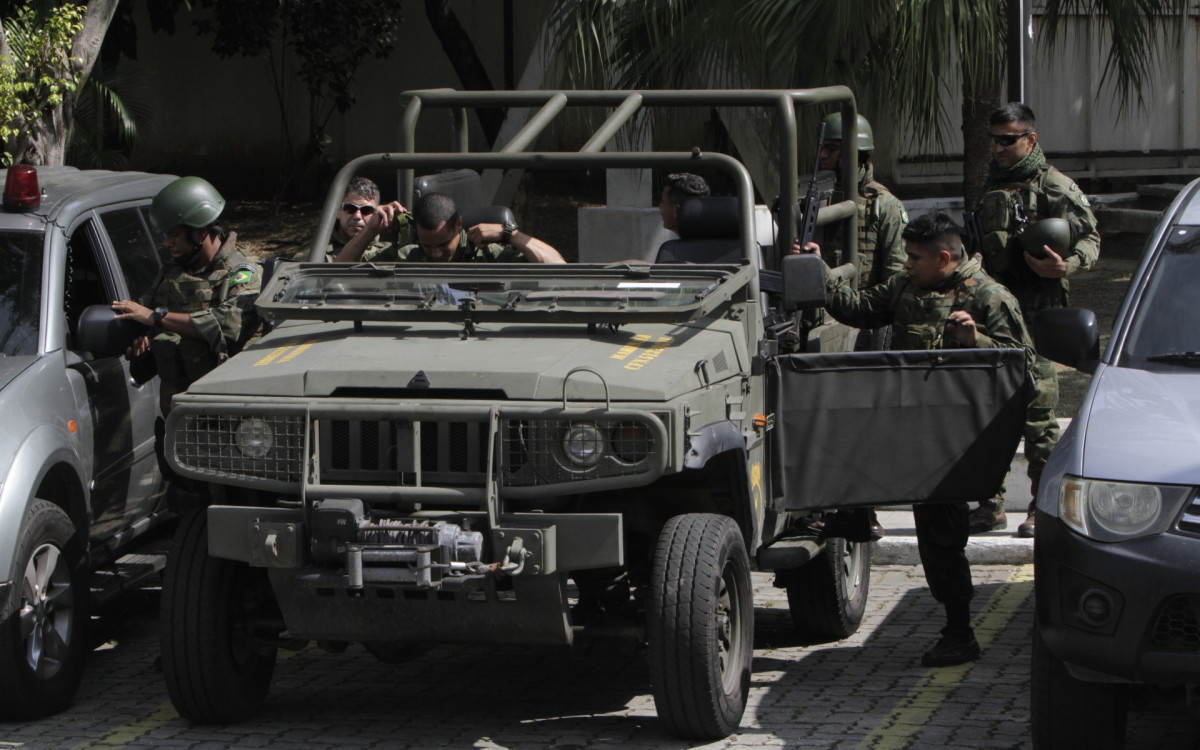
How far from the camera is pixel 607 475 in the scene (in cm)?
481

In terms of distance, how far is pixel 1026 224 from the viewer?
7.53 metres

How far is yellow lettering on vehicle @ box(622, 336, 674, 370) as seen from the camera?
5.07 metres

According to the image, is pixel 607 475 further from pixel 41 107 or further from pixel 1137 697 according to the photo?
pixel 41 107

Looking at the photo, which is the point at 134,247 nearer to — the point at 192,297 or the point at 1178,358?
the point at 192,297

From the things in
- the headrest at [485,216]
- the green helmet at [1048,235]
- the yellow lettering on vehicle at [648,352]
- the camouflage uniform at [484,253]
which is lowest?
→ the yellow lettering on vehicle at [648,352]

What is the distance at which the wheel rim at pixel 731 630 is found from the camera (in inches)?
207

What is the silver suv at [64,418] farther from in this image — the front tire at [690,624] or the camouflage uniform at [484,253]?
the front tire at [690,624]

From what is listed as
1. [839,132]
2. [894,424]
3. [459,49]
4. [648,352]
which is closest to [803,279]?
[894,424]

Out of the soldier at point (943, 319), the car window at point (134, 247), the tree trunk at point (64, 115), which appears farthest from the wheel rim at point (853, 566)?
the tree trunk at point (64, 115)

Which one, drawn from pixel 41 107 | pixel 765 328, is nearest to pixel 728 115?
pixel 41 107

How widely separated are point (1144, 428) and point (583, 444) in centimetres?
164

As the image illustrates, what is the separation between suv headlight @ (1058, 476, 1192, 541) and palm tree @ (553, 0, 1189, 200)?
6.28 meters

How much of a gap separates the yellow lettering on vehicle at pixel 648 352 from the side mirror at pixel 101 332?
2124 millimetres

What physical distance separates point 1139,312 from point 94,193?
170 inches
